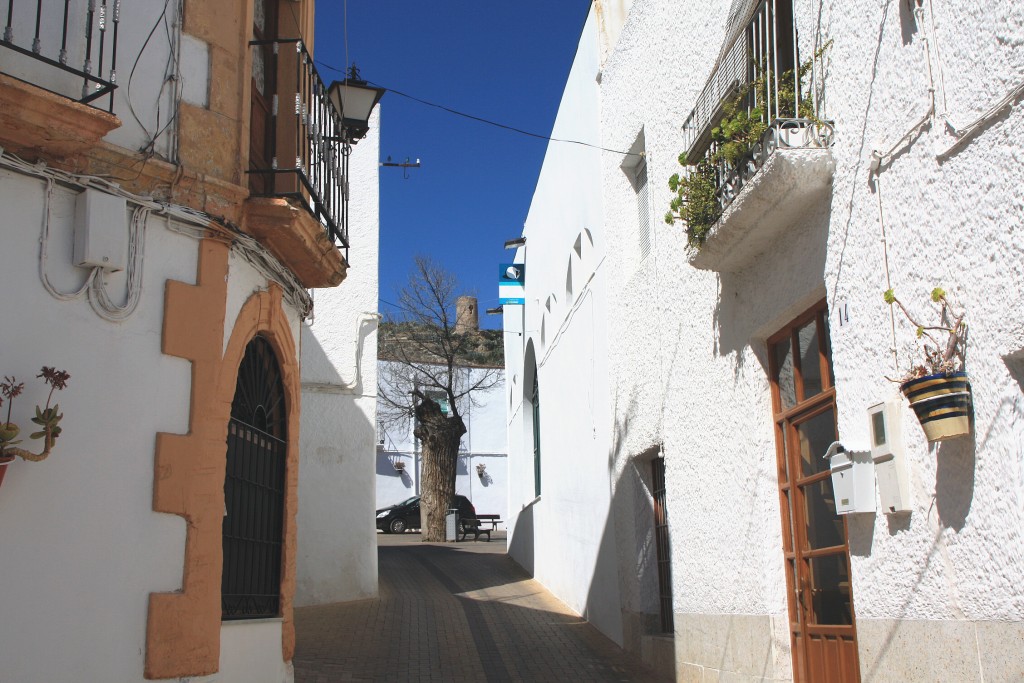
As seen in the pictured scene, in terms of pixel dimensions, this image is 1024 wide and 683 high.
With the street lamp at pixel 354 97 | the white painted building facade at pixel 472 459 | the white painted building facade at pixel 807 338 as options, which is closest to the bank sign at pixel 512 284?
the white painted building facade at pixel 807 338

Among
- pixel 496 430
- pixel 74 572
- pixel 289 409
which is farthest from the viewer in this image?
pixel 496 430

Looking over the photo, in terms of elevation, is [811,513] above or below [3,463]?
below

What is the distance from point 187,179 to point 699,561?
4.67 meters

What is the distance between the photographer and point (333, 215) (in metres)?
7.82

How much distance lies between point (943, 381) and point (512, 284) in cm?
1550

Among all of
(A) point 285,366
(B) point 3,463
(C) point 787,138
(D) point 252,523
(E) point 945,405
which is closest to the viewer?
(E) point 945,405

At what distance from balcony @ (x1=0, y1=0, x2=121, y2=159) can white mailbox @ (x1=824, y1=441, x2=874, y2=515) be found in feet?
13.4

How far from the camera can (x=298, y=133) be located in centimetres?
713

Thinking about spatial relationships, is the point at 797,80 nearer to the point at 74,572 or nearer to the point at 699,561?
the point at 699,561

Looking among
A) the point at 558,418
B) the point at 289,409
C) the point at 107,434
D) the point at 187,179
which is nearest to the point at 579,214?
the point at 558,418

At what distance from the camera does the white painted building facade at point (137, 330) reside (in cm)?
489

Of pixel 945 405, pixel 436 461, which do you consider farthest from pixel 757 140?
pixel 436 461

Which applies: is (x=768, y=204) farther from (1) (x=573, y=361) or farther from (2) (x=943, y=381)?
(1) (x=573, y=361)

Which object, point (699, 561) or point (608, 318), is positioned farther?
point (608, 318)
